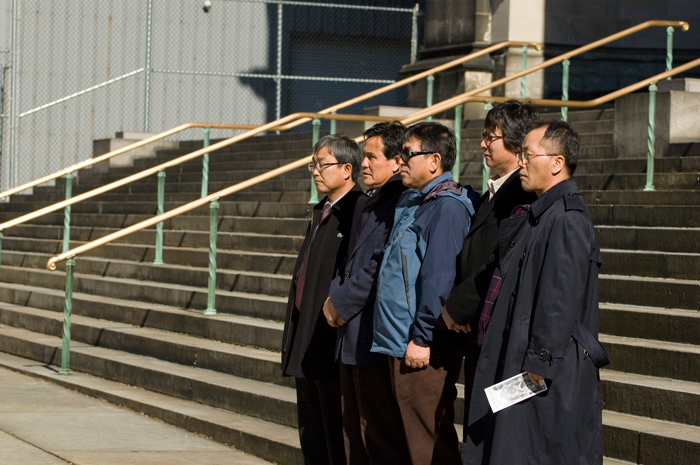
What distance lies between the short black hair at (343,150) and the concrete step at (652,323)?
1.93 meters

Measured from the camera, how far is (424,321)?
15.6ft

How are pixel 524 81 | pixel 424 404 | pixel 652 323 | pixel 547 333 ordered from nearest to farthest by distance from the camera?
pixel 547 333 → pixel 424 404 → pixel 652 323 → pixel 524 81

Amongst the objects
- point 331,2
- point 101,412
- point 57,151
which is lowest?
point 101,412

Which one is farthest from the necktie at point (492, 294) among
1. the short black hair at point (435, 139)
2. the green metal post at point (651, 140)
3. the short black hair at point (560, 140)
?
the green metal post at point (651, 140)

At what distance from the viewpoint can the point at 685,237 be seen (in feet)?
24.3

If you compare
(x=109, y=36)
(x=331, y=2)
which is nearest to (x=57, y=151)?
(x=109, y=36)

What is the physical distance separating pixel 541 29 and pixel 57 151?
8736 millimetres

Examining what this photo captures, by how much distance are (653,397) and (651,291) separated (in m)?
1.30

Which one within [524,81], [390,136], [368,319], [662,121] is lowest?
[368,319]

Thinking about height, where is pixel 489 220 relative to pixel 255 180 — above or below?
below

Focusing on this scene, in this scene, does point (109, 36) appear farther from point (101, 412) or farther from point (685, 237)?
point (685, 237)

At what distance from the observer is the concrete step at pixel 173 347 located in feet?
25.8

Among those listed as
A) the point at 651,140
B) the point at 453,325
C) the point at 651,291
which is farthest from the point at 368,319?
the point at 651,140

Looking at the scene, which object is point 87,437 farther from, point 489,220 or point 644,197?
point 644,197
